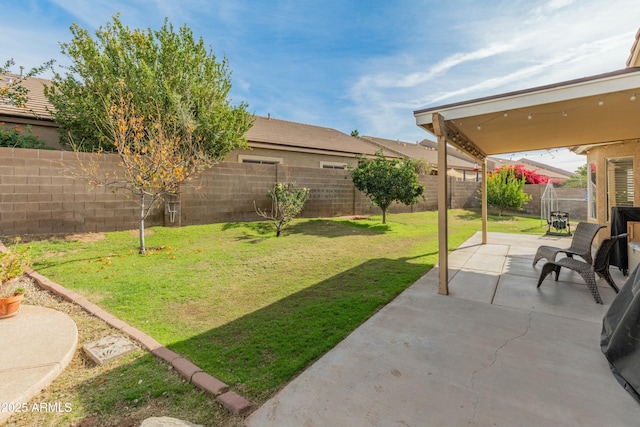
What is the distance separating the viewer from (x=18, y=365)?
281 cm

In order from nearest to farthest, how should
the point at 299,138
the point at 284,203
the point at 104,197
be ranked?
the point at 104,197
the point at 284,203
the point at 299,138

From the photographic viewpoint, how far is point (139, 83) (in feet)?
30.4

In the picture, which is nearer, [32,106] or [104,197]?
[104,197]

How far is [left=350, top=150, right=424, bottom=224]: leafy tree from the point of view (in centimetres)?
1215

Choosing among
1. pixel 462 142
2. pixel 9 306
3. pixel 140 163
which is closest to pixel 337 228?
pixel 462 142

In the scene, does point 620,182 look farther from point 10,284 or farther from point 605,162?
point 10,284

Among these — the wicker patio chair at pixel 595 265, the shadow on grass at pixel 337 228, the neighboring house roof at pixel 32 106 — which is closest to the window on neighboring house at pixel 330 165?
the shadow on grass at pixel 337 228

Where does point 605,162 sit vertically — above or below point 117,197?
above

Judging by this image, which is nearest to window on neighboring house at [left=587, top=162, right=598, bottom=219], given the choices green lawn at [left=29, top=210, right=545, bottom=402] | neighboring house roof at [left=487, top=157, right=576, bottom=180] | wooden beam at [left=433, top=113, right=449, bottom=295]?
green lawn at [left=29, top=210, right=545, bottom=402]

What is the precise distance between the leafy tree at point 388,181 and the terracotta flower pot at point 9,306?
1064cm

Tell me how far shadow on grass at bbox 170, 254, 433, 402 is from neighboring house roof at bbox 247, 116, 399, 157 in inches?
430

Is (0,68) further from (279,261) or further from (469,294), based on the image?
(469,294)

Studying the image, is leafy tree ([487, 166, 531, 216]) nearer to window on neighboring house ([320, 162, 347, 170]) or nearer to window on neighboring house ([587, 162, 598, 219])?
window on neighboring house ([587, 162, 598, 219])

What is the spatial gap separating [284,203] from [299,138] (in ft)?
27.5
